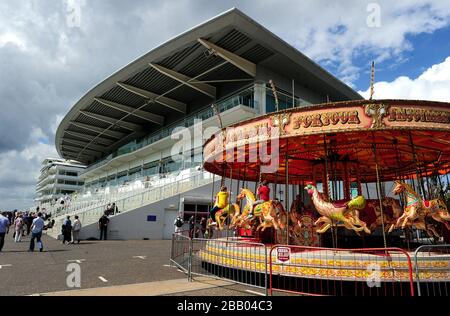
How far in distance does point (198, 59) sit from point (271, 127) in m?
22.0

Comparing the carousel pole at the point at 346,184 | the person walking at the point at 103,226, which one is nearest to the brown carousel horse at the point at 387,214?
the carousel pole at the point at 346,184

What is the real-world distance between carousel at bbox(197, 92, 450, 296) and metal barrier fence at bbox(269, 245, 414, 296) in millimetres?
97

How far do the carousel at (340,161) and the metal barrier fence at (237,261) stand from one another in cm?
10

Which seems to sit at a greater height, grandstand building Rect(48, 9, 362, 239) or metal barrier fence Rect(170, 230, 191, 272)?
grandstand building Rect(48, 9, 362, 239)

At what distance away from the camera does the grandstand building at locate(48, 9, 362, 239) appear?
23312 mm

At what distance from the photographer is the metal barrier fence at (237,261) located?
747 centimetres

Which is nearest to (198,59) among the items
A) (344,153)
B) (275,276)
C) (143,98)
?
(143,98)

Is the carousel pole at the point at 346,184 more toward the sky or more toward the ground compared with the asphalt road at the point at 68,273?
more toward the sky

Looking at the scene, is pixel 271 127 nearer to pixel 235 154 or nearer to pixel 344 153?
pixel 235 154

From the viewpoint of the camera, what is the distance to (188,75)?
31.1 metres

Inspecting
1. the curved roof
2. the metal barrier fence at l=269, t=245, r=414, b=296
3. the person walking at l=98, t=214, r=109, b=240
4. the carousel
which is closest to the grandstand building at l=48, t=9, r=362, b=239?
the curved roof

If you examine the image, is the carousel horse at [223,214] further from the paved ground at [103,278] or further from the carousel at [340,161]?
the paved ground at [103,278]

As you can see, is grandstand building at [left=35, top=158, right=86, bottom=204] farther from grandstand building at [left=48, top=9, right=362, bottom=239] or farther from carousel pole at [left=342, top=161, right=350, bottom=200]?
carousel pole at [left=342, top=161, right=350, bottom=200]

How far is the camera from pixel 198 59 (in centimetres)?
2830
